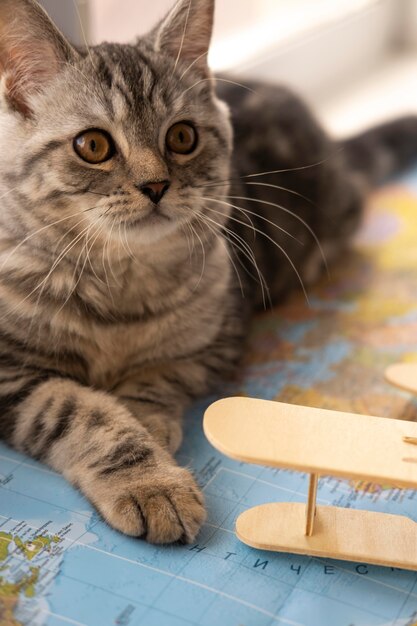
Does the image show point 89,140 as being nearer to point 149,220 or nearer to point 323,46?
point 149,220

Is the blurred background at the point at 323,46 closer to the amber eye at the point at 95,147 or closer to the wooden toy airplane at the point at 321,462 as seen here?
the amber eye at the point at 95,147

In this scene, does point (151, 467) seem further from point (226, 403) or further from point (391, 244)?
point (391, 244)

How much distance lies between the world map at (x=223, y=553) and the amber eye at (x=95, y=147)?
0.52 metres

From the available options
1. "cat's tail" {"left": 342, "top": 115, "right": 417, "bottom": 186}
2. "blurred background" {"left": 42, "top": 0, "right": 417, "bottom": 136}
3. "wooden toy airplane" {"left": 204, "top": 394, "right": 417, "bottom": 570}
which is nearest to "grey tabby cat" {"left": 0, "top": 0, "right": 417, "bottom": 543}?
"wooden toy airplane" {"left": 204, "top": 394, "right": 417, "bottom": 570}

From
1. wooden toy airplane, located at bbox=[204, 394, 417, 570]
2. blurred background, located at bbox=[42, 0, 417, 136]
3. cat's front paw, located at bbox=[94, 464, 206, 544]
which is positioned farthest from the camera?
blurred background, located at bbox=[42, 0, 417, 136]

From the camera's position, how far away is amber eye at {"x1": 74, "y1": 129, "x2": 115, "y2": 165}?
4.37 ft

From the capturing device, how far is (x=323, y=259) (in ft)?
6.88

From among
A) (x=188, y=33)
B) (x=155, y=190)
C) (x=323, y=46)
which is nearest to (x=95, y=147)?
(x=155, y=190)

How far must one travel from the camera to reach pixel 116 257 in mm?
1444

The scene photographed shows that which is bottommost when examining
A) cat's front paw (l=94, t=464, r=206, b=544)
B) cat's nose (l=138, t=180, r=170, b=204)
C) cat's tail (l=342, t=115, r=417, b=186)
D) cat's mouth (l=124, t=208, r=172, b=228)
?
cat's front paw (l=94, t=464, r=206, b=544)

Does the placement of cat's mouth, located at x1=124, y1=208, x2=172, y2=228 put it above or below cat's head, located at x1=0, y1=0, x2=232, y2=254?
below

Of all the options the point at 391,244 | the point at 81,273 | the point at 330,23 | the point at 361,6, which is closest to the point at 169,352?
the point at 81,273

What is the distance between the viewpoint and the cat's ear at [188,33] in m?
1.48

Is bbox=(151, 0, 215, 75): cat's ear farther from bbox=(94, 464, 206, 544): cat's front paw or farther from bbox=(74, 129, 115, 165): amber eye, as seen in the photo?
bbox=(94, 464, 206, 544): cat's front paw
